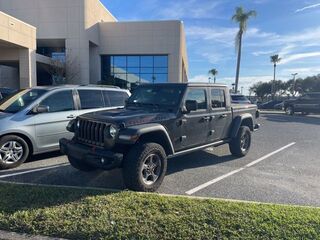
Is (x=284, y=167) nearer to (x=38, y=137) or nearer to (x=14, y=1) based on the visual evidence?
(x=38, y=137)

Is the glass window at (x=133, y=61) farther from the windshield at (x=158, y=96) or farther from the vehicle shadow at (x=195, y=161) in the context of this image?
the windshield at (x=158, y=96)

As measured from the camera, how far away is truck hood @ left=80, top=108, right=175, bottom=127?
484 centimetres

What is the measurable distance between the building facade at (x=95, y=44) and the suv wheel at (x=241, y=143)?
25290mm

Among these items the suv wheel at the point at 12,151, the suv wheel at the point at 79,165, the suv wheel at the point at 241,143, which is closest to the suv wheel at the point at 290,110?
the suv wheel at the point at 241,143

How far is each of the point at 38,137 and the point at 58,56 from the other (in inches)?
1128

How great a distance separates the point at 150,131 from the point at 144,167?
60 centimetres

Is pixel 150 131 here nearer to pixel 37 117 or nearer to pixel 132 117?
pixel 132 117

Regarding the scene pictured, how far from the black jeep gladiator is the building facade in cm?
2573

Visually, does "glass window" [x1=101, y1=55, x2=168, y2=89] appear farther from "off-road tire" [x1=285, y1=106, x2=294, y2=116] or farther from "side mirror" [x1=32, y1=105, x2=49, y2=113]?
"side mirror" [x1=32, y1=105, x2=49, y2=113]

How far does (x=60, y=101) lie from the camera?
7.37 m

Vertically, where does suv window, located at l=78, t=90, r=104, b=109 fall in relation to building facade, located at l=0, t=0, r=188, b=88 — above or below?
below

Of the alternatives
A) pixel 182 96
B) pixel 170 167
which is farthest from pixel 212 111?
pixel 170 167

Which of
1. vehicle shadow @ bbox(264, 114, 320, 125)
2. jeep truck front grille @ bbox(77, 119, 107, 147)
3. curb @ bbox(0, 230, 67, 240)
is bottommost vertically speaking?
curb @ bbox(0, 230, 67, 240)

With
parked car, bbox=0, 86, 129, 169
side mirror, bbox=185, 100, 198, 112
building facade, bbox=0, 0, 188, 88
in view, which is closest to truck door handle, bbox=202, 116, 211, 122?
side mirror, bbox=185, 100, 198, 112
